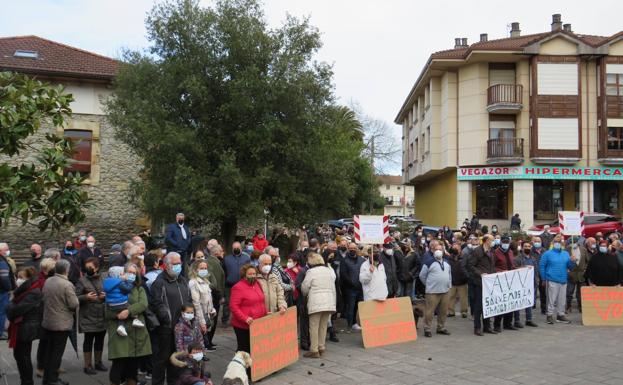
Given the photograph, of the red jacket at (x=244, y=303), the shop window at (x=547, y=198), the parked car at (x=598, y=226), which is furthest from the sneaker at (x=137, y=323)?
the shop window at (x=547, y=198)

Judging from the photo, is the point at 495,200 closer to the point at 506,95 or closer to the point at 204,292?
the point at 506,95

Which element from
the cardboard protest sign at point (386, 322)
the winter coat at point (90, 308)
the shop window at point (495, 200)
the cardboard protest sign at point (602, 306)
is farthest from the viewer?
the shop window at point (495, 200)

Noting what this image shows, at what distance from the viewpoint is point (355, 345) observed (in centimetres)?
1050

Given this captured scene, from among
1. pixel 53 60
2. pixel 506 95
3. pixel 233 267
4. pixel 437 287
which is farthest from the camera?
pixel 506 95

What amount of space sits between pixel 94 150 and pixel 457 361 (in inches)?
777

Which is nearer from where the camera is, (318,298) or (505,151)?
(318,298)

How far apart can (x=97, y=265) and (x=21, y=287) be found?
3.54ft

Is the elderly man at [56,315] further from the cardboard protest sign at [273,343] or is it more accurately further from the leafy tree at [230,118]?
the leafy tree at [230,118]

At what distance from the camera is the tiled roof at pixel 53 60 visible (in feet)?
76.3

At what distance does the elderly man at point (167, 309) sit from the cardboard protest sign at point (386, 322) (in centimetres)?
400

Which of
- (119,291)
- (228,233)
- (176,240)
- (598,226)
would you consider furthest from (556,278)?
(598,226)

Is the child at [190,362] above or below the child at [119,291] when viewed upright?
below

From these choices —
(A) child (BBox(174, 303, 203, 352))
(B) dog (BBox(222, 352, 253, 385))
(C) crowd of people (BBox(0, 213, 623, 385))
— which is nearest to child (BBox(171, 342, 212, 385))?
(C) crowd of people (BBox(0, 213, 623, 385))

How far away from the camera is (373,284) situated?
10.8m
